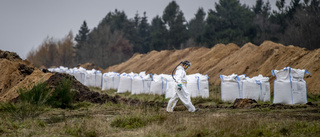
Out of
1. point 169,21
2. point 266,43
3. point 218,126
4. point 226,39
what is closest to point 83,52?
point 169,21

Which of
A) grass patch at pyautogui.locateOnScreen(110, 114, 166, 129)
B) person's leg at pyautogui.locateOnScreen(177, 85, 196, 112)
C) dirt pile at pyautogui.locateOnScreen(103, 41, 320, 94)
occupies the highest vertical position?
dirt pile at pyautogui.locateOnScreen(103, 41, 320, 94)

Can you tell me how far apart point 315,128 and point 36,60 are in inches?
2649

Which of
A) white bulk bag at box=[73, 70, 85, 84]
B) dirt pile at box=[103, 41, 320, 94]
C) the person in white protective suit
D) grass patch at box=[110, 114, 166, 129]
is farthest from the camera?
white bulk bag at box=[73, 70, 85, 84]

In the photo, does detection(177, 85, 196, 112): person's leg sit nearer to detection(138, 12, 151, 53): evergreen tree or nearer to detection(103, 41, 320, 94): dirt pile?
detection(103, 41, 320, 94): dirt pile

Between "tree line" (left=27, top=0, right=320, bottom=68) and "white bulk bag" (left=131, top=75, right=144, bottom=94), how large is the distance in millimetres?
23025

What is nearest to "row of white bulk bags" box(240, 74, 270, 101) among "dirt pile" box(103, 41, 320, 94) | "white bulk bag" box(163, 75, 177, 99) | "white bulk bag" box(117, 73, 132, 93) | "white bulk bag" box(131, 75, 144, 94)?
"white bulk bag" box(163, 75, 177, 99)

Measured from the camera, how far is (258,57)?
24875 mm

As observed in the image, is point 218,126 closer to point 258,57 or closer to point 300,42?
point 258,57

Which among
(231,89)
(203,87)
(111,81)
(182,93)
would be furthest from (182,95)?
(111,81)

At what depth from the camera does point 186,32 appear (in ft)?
179

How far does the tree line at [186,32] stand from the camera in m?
39.6

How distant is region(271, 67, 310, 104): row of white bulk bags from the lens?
11.8m

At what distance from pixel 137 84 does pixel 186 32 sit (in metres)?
37.6

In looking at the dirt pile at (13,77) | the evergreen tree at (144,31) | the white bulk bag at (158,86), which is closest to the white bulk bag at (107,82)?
the white bulk bag at (158,86)
